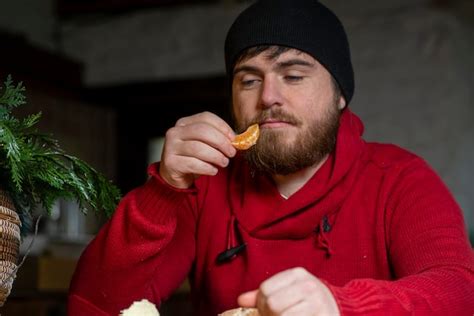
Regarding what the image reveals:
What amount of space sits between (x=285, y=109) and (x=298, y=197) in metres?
0.18

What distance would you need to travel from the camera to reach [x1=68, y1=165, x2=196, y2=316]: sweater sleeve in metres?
1.37

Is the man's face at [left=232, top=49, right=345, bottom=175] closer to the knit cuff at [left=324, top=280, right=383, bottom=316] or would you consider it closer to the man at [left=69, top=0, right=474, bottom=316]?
the man at [left=69, top=0, right=474, bottom=316]

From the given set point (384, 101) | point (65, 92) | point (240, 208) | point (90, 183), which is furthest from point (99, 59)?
point (90, 183)

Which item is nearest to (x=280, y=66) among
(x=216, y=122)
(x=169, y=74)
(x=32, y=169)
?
(x=216, y=122)

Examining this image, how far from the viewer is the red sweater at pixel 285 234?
4.51 feet

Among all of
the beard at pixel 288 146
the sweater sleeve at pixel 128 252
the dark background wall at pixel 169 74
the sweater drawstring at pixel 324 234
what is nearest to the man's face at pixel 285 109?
the beard at pixel 288 146

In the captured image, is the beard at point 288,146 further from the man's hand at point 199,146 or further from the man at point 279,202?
the man's hand at point 199,146

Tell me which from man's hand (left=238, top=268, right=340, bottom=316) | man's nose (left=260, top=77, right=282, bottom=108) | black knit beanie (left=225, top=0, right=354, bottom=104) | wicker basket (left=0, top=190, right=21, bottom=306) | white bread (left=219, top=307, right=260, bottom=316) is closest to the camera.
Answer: man's hand (left=238, top=268, right=340, bottom=316)

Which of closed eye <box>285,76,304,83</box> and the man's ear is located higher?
closed eye <box>285,76,304,83</box>

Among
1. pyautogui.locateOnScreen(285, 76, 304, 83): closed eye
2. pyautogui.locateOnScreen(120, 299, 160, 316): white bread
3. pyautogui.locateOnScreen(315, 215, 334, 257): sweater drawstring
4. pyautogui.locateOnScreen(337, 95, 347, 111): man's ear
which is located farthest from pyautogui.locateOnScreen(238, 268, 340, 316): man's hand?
pyautogui.locateOnScreen(337, 95, 347, 111): man's ear

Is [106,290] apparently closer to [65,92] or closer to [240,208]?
[240,208]

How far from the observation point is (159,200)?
138 centimetres

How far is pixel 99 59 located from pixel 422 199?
3.66 m

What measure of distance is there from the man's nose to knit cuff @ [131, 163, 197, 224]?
251 millimetres
